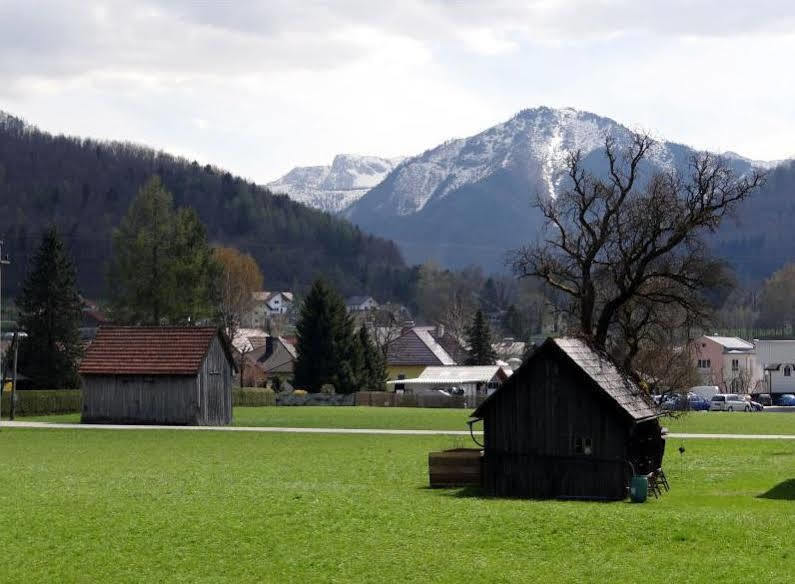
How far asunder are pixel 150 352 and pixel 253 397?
1037 inches

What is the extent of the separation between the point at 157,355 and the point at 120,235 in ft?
85.5

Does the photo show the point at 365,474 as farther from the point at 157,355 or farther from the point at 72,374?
the point at 72,374

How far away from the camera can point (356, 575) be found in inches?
840

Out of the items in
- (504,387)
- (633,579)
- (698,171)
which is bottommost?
(633,579)

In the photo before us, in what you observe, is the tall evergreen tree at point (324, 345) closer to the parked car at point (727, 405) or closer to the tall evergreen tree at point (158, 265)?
the tall evergreen tree at point (158, 265)

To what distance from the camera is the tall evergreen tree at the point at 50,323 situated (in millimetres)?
87000

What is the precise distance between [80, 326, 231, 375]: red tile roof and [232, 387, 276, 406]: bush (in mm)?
22418

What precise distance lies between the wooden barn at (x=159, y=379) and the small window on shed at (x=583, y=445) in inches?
1604

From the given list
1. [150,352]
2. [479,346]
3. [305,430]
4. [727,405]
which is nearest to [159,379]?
[150,352]

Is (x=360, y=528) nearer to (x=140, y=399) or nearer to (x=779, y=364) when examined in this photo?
(x=140, y=399)

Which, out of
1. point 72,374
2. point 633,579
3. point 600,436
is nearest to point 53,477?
point 600,436

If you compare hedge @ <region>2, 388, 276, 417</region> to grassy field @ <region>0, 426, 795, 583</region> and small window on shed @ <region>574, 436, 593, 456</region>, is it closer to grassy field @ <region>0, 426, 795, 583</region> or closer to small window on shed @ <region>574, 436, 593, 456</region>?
grassy field @ <region>0, 426, 795, 583</region>

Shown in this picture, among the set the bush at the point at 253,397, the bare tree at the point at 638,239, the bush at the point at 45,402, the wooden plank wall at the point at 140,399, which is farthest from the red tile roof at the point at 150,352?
the bush at the point at 253,397

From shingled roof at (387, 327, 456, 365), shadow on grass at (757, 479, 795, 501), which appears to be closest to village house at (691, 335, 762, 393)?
shingled roof at (387, 327, 456, 365)
